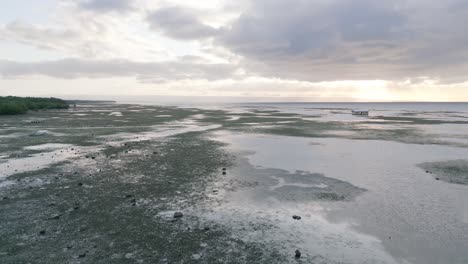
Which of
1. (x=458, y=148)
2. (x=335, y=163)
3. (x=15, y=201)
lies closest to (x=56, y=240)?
(x=15, y=201)

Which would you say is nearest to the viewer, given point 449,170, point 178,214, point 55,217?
point 55,217

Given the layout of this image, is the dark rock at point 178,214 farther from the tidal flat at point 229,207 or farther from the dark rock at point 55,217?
the dark rock at point 55,217

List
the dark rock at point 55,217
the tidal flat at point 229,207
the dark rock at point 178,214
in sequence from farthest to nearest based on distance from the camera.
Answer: the dark rock at point 178,214, the dark rock at point 55,217, the tidal flat at point 229,207

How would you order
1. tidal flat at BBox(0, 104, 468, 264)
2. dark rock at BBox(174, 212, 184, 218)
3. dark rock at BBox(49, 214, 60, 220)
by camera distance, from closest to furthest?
tidal flat at BBox(0, 104, 468, 264)
dark rock at BBox(49, 214, 60, 220)
dark rock at BBox(174, 212, 184, 218)

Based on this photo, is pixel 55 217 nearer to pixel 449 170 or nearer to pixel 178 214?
pixel 178 214

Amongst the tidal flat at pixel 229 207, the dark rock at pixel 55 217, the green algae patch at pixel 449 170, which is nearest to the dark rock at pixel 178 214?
the tidal flat at pixel 229 207

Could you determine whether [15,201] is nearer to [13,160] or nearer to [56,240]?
[56,240]

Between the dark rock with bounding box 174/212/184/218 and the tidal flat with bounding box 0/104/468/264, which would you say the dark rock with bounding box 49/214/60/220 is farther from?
the dark rock with bounding box 174/212/184/218

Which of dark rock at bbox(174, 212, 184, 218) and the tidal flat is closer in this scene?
the tidal flat

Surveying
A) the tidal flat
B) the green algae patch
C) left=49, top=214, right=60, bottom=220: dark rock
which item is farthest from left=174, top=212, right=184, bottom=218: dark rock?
the green algae patch

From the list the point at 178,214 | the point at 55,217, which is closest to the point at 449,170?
the point at 178,214

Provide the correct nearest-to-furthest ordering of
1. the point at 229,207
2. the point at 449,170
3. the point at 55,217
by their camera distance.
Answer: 1. the point at 55,217
2. the point at 229,207
3. the point at 449,170

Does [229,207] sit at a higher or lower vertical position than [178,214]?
lower

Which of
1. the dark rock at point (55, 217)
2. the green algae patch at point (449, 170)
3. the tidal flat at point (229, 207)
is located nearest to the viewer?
the tidal flat at point (229, 207)
